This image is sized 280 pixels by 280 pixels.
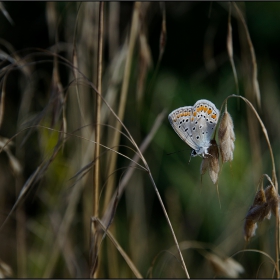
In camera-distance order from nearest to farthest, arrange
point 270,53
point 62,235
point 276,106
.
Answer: point 62,235, point 276,106, point 270,53

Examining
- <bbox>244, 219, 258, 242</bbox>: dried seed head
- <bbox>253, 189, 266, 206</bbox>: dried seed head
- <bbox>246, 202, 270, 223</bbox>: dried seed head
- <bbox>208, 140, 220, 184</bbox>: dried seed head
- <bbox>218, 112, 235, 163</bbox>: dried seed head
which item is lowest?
<bbox>244, 219, 258, 242</bbox>: dried seed head

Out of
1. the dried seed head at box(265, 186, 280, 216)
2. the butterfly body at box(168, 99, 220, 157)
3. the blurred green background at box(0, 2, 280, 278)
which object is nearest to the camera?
the dried seed head at box(265, 186, 280, 216)

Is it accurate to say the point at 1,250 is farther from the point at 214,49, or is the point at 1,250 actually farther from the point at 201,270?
the point at 214,49

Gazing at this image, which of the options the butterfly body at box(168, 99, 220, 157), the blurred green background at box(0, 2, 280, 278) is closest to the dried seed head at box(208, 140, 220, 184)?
the butterfly body at box(168, 99, 220, 157)

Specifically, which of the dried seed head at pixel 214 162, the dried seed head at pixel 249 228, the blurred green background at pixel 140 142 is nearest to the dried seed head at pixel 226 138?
the dried seed head at pixel 214 162

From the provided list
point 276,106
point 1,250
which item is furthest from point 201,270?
point 1,250

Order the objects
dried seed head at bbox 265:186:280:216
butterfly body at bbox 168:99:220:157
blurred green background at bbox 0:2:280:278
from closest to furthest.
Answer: dried seed head at bbox 265:186:280:216, butterfly body at bbox 168:99:220:157, blurred green background at bbox 0:2:280:278

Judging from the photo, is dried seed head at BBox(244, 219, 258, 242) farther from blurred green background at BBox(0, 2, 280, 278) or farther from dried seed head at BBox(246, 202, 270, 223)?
blurred green background at BBox(0, 2, 280, 278)
